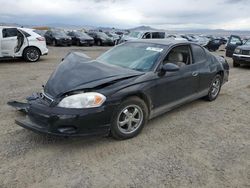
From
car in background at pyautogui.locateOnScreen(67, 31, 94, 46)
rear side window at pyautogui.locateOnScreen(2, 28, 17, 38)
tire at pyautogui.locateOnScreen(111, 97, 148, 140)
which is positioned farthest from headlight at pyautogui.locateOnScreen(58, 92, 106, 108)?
car in background at pyautogui.locateOnScreen(67, 31, 94, 46)

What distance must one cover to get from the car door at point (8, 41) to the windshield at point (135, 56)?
7.88m

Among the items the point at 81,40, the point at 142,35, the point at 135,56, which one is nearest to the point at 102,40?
the point at 81,40

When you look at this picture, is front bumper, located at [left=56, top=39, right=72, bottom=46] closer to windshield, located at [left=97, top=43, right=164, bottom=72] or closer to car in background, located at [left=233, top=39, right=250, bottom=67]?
car in background, located at [left=233, top=39, right=250, bottom=67]

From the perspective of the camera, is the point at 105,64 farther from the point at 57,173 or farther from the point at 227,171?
the point at 227,171

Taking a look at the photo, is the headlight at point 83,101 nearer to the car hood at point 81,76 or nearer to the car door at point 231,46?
the car hood at point 81,76

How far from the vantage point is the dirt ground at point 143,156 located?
3268mm

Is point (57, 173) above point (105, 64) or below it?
below

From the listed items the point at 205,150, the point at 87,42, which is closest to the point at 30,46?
the point at 205,150

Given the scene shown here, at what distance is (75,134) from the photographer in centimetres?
373

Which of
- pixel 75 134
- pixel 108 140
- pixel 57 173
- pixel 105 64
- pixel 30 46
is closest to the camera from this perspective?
pixel 57 173

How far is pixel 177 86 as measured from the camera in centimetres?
507

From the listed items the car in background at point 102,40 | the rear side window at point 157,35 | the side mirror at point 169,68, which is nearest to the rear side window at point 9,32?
the side mirror at point 169,68

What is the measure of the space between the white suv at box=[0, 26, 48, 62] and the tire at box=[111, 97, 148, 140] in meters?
9.30

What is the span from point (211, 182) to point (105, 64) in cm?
250
